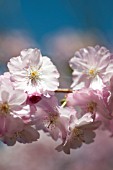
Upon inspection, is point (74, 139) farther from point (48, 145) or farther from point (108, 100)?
point (48, 145)

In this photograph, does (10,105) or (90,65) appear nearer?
(10,105)

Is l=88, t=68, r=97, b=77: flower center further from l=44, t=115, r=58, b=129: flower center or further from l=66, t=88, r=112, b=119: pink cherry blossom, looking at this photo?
l=44, t=115, r=58, b=129: flower center

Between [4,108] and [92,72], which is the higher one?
[92,72]

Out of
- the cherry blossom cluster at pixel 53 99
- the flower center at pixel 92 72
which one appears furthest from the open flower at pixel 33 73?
the flower center at pixel 92 72

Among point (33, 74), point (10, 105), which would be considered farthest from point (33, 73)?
point (10, 105)

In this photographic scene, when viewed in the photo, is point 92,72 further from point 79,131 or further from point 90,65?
point 79,131

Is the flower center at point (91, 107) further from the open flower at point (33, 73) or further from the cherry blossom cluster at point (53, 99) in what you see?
the open flower at point (33, 73)

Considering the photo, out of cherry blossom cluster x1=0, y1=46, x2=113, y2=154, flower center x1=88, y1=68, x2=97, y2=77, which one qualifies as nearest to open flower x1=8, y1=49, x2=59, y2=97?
cherry blossom cluster x1=0, y1=46, x2=113, y2=154
